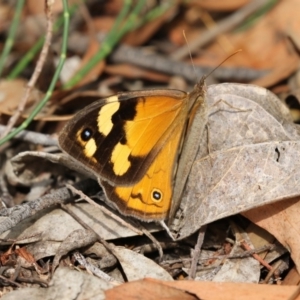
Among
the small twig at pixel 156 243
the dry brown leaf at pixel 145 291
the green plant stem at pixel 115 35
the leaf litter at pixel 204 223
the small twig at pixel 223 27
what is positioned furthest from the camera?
the small twig at pixel 223 27

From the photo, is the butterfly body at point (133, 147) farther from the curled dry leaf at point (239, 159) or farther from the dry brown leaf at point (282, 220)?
the dry brown leaf at point (282, 220)

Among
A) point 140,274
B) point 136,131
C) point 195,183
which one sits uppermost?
point 136,131

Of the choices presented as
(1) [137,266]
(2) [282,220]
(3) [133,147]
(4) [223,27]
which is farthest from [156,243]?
(4) [223,27]

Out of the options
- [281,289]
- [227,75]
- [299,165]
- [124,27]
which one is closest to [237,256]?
[281,289]

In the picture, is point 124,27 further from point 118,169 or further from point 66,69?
point 118,169

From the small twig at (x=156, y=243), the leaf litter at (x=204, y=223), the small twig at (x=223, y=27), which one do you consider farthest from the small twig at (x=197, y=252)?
the small twig at (x=223, y=27)

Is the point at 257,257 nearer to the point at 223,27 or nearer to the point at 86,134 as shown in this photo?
the point at 86,134

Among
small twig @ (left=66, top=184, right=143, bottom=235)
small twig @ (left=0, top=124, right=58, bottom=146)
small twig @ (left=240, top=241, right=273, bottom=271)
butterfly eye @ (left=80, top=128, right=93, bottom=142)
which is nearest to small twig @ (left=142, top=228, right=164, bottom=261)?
small twig @ (left=66, top=184, right=143, bottom=235)
